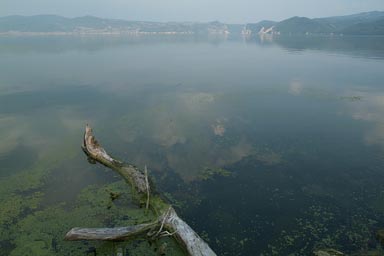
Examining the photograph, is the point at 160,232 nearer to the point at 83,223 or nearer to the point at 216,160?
the point at 83,223

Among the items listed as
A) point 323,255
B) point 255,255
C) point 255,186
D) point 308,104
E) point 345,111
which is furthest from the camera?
point 308,104

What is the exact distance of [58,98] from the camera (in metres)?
35.7

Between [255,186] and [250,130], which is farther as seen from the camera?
[250,130]

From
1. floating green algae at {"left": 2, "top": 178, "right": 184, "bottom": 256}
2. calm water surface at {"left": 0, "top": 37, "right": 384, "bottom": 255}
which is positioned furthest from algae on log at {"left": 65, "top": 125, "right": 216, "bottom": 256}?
calm water surface at {"left": 0, "top": 37, "right": 384, "bottom": 255}

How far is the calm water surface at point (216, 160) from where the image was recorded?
1312 centimetres

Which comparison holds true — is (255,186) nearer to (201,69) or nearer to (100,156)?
(100,156)

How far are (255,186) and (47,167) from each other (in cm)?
1283

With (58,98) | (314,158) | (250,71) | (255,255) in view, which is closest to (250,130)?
(314,158)

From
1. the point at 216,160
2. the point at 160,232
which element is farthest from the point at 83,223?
the point at 216,160

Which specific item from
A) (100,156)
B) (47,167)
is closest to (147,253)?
(100,156)

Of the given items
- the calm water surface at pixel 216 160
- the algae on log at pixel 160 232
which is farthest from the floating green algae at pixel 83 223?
the algae on log at pixel 160 232

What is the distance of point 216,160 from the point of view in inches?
776

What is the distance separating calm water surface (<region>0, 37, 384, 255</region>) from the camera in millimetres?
13125

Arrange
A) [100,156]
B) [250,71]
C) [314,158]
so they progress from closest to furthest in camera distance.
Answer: [100,156] → [314,158] → [250,71]
